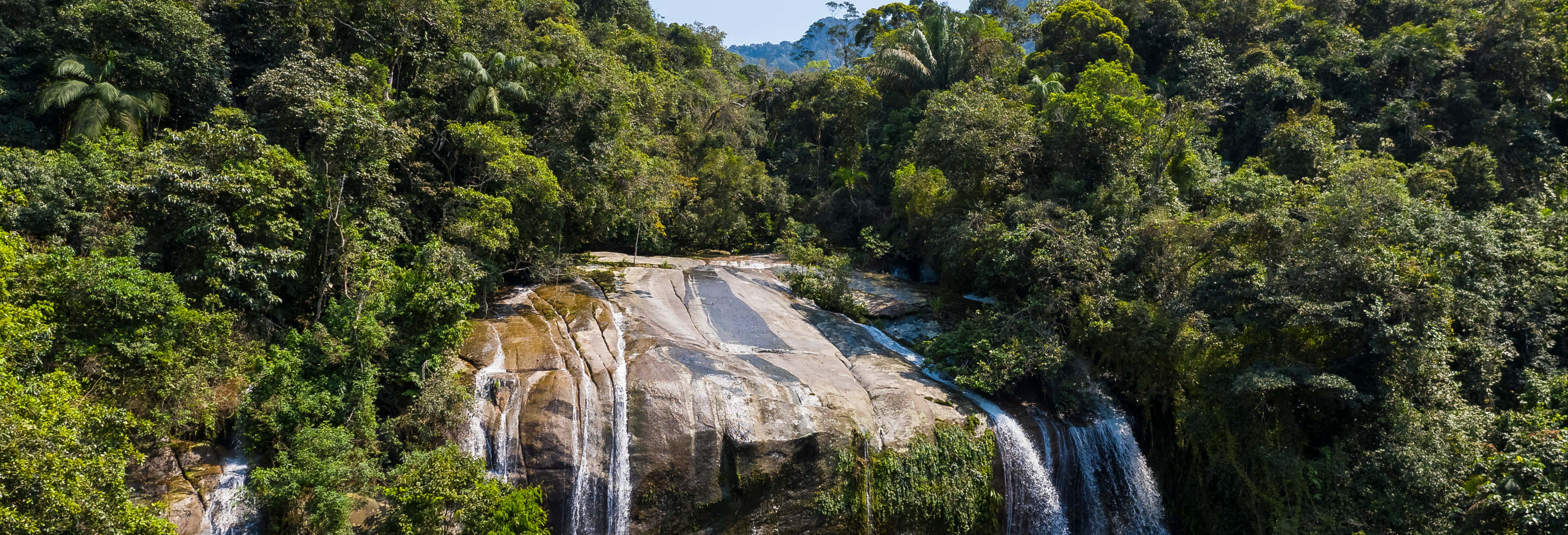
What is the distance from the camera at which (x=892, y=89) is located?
34656 mm

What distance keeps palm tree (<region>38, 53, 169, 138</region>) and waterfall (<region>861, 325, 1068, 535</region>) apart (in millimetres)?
22671

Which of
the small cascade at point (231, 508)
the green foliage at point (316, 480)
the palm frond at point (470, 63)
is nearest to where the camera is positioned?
the green foliage at point (316, 480)

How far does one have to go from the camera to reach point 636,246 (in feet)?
75.0

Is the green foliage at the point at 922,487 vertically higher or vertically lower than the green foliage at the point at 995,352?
lower

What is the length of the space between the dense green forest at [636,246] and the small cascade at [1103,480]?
630mm

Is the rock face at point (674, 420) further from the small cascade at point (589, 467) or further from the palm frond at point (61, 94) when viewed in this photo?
the palm frond at point (61, 94)

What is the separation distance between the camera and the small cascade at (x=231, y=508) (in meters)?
11.7

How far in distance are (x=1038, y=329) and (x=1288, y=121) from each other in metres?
16.6

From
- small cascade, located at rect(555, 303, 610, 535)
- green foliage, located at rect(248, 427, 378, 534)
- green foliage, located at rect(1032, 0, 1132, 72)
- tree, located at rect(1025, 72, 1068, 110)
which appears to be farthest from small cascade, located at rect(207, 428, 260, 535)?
green foliage, located at rect(1032, 0, 1132, 72)

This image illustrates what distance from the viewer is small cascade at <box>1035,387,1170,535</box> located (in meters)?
14.6

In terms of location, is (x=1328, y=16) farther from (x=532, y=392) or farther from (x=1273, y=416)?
(x=532, y=392)

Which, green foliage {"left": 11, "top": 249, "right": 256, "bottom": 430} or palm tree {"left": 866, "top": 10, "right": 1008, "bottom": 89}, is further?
palm tree {"left": 866, "top": 10, "right": 1008, "bottom": 89}

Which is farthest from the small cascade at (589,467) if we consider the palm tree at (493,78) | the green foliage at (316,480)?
the palm tree at (493,78)

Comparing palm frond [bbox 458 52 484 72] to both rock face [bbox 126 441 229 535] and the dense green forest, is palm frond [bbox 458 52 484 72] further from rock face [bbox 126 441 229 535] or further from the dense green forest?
rock face [bbox 126 441 229 535]
